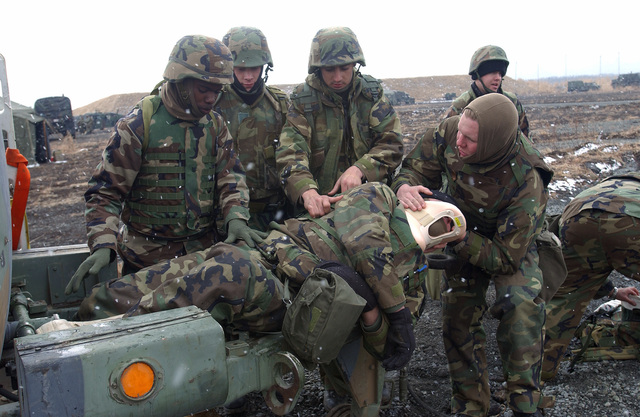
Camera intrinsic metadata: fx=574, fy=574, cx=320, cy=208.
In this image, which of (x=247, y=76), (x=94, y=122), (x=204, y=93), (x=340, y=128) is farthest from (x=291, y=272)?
(x=94, y=122)

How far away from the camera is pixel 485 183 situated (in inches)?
141

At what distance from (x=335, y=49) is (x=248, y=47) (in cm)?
71

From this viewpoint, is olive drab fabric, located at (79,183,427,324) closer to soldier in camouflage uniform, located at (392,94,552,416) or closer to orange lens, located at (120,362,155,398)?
soldier in camouflage uniform, located at (392,94,552,416)

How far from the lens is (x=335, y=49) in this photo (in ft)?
12.7

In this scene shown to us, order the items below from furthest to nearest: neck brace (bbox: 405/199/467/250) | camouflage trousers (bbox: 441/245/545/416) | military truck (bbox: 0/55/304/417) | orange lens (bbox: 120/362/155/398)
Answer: camouflage trousers (bbox: 441/245/545/416) → neck brace (bbox: 405/199/467/250) → orange lens (bbox: 120/362/155/398) → military truck (bbox: 0/55/304/417)

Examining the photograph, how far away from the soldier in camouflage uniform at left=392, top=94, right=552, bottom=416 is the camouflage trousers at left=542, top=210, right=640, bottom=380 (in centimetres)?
62

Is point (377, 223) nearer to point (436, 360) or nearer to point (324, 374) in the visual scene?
point (324, 374)

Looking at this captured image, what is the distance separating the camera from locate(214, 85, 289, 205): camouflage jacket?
4.28 meters

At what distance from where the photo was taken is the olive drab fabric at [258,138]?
428 cm

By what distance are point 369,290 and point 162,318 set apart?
38.6 inches

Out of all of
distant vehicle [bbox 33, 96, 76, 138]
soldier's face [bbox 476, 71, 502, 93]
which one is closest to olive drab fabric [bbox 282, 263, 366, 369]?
soldier's face [bbox 476, 71, 502, 93]

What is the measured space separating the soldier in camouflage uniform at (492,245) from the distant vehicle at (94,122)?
28.5 m

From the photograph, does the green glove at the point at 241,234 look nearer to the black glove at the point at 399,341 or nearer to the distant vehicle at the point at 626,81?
the black glove at the point at 399,341

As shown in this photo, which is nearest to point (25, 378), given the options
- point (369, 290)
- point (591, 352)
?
point (369, 290)
